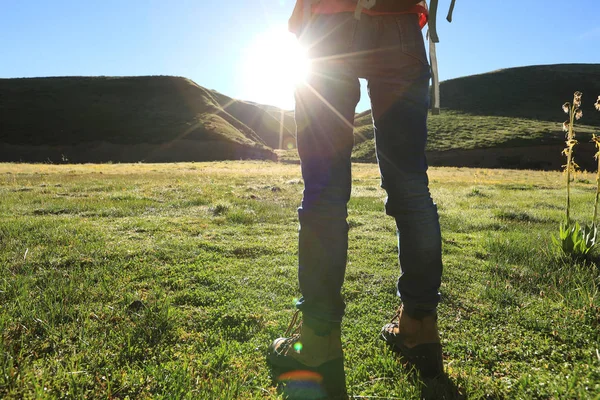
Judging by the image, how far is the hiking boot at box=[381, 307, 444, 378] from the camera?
1.73m

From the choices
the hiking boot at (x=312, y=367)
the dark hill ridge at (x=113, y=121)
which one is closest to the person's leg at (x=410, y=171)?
the hiking boot at (x=312, y=367)

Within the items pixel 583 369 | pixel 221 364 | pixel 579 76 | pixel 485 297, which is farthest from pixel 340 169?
pixel 579 76

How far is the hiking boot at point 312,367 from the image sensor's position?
1617mm

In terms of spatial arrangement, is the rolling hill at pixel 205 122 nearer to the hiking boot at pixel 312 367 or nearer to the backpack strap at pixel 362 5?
the backpack strap at pixel 362 5

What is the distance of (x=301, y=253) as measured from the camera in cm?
180

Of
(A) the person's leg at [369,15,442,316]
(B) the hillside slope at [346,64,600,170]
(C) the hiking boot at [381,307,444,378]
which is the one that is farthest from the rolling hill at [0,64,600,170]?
(C) the hiking boot at [381,307,444,378]

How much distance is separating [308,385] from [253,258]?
226 centimetres

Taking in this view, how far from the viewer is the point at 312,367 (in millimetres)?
1702

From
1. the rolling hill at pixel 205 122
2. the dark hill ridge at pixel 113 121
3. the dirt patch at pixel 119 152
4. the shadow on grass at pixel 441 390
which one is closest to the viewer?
the shadow on grass at pixel 441 390

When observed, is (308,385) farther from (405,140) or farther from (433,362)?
(405,140)

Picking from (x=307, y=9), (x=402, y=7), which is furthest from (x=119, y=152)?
(x=402, y=7)

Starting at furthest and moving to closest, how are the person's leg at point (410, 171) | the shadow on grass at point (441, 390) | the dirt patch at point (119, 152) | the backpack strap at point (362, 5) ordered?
the dirt patch at point (119, 152)
the person's leg at point (410, 171)
the backpack strap at point (362, 5)
the shadow on grass at point (441, 390)

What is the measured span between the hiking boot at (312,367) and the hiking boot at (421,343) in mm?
368

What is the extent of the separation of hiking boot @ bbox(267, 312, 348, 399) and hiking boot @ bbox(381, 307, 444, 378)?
1.21ft
